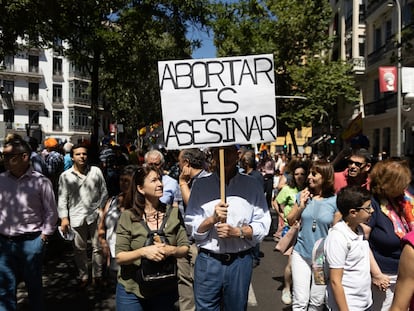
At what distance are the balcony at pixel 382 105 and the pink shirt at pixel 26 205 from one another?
94.0 ft

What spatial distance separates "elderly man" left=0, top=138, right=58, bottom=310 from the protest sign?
1664 mm

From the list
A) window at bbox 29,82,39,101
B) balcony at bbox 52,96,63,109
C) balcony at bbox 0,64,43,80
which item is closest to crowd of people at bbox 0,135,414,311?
balcony at bbox 0,64,43,80

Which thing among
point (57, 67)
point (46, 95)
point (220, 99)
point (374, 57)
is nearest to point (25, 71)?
point (46, 95)

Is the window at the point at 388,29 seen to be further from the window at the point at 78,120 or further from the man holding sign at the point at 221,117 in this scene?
the window at the point at 78,120

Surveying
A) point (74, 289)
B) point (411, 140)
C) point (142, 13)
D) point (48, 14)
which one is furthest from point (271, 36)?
point (74, 289)

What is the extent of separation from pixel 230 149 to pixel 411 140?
89.1 ft

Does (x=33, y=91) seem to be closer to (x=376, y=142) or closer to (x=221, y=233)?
(x=376, y=142)

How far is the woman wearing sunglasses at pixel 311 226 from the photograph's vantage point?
4.52m

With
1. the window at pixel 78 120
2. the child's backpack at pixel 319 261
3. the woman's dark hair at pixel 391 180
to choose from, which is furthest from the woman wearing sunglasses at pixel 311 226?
the window at pixel 78 120

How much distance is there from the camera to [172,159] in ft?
31.7

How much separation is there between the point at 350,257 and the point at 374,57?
3360 centimetres

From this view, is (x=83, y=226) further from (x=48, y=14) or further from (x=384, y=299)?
(x=384, y=299)

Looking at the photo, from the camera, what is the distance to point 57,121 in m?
67.6

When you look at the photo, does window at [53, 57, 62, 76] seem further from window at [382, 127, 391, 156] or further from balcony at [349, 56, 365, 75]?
window at [382, 127, 391, 156]
